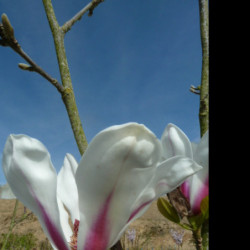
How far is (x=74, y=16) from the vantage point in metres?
0.75

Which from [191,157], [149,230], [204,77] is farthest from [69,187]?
[149,230]

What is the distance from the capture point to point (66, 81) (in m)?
0.60

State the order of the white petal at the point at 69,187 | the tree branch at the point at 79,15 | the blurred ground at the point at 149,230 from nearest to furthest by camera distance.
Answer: the white petal at the point at 69,187, the tree branch at the point at 79,15, the blurred ground at the point at 149,230

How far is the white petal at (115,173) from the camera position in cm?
34

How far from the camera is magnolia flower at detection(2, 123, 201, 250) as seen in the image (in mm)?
344

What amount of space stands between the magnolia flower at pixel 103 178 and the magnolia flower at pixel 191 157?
137mm

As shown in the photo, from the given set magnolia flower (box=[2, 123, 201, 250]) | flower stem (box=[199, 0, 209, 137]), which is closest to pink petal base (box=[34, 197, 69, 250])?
magnolia flower (box=[2, 123, 201, 250])

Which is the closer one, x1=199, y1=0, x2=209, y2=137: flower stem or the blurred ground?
x1=199, y1=0, x2=209, y2=137: flower stem

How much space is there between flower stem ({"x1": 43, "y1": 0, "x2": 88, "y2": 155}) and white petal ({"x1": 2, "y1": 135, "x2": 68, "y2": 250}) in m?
0.14

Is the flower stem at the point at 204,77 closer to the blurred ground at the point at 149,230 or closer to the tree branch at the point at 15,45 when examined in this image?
the tree branch at the point at 15,45

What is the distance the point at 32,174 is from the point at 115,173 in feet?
0.40

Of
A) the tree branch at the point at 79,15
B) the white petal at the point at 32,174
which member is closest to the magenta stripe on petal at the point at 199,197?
the white petal at the point at 32,174

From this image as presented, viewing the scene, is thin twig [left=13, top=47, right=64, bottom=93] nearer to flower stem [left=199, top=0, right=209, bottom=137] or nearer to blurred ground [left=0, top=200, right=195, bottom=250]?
flower stem [left=199, top=0, right=209, bottom=137]
